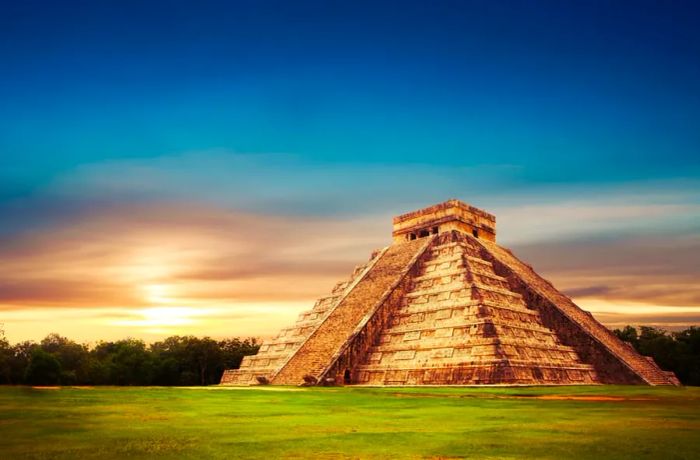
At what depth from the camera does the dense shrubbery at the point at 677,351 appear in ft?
165

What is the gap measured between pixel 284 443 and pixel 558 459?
357 cm

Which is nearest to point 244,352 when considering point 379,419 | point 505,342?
point 505,342

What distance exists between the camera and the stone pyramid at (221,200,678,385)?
26562 millimetres

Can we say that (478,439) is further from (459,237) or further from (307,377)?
(459,237)

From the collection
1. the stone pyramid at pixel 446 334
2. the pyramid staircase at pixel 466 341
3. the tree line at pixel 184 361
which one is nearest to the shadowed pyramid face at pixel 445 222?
the stone pyramid at pixel 446 334

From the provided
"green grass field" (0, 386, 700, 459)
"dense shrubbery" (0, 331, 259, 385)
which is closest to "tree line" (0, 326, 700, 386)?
"dense shrubbery" (0, 331, 259, 385)

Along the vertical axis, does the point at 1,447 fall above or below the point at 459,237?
below

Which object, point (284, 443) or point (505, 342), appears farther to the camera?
point (505, 342)

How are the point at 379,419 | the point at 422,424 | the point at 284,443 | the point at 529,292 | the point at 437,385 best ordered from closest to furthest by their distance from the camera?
the point at 284,443, the point at 422,424, the point at 379,419, the point at 437,385, the point at 529,292

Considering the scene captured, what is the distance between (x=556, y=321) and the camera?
1247 inches

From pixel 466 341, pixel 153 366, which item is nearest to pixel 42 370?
pixel 153 366

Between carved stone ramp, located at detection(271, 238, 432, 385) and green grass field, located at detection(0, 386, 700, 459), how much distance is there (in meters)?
15.3

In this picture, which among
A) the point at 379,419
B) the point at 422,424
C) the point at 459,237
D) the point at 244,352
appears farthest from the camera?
the point at 244,352

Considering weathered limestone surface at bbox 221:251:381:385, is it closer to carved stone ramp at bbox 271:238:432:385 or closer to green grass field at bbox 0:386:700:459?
carved stone ramp at bbox 271:238:432:385
